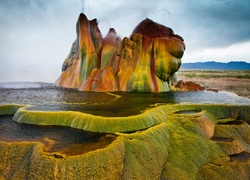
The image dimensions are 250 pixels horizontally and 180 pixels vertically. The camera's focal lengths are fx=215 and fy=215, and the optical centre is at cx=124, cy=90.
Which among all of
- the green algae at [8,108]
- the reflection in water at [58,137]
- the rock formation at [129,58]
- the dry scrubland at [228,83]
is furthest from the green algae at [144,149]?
the dry scrubland at [228,83]

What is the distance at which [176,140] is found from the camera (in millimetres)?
16891

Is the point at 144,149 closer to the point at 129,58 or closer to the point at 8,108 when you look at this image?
the point at 8,108

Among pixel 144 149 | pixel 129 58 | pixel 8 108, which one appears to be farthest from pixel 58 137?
pixel 129 58

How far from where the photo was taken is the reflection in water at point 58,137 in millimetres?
13562

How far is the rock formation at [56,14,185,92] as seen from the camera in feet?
120

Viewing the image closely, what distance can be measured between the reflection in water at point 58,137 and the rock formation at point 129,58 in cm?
1955

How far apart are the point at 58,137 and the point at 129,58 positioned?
81.2 feet

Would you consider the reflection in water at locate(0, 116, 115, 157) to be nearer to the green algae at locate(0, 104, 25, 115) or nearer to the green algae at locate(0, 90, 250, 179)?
the green algae at locate(0, 90, 250, 179)

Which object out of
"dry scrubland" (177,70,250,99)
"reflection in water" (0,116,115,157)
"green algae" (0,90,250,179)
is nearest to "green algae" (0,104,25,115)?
"green algae" (0,90,250,179)

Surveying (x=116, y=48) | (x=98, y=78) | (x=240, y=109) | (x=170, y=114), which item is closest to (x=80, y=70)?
(x=98, y=78)

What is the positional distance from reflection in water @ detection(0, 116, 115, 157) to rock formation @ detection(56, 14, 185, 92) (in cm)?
1955

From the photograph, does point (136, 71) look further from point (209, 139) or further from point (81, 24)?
point (209, 139)

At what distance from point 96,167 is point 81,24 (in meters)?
34.0

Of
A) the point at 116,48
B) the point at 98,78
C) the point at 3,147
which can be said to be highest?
the point at 116,48
